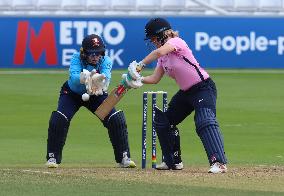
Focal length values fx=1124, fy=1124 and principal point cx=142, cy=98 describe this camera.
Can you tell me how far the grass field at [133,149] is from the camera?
423 inches

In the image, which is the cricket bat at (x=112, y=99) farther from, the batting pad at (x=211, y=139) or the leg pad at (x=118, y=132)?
the batting pad at (x=211, y=139)

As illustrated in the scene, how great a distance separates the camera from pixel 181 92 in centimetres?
1249

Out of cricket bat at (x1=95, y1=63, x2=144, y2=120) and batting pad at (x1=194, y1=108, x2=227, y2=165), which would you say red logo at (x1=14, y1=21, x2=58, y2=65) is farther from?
batting pad at (x1=194, y1=108, x2=227, y2=165)

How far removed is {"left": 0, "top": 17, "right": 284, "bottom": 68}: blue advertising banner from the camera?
32.3m

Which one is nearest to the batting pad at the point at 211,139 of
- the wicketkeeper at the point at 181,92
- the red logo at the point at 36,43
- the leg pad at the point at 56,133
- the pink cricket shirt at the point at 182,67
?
the wicketkeeper at the point at 181,92

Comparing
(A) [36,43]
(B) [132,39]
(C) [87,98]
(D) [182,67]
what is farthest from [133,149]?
(B) [132,39]

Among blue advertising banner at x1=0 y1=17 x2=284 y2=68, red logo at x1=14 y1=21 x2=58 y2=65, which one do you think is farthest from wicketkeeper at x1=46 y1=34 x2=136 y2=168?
red logo at x1=14 y1=21 x2=58 y2=65

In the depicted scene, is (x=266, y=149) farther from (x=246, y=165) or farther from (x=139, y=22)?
(x=139, y=22)

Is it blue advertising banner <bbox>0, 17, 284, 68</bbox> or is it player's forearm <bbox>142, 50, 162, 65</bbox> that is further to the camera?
blue advertising banner <bbox>0, 17, 284, 68</bbox>

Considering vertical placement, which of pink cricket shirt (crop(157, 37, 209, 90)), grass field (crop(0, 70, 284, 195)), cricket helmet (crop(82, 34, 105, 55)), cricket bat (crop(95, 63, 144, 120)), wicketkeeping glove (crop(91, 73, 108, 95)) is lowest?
grass field (crop(0, 70, 284, 195))

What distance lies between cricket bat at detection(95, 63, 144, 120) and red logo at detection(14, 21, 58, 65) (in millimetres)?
19512

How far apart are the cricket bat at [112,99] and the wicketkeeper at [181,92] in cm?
19

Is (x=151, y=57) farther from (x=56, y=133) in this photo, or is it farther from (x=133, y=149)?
(x=133, y=149)

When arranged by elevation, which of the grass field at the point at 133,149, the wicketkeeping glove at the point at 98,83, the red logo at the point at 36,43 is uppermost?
the red logo at the point at 36,43
